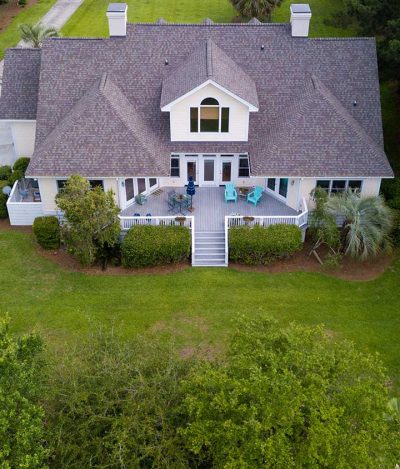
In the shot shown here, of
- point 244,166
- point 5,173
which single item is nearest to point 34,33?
point 5,173

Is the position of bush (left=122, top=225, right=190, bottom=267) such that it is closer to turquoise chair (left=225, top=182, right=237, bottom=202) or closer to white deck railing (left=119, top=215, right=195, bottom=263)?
white deck railing (left=119, top=215, right=195, bottom=263)

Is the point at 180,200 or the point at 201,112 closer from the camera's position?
the point at 201,112

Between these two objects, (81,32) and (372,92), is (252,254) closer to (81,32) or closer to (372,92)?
(372,92)

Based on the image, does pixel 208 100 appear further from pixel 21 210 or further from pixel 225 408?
pixel 225 408

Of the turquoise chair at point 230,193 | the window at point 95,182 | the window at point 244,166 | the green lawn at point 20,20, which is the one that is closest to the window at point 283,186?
the window at point 244,166

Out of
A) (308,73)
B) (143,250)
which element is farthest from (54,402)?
(308,73)

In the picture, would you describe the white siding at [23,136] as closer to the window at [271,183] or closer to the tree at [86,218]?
the tree at [86,218]
